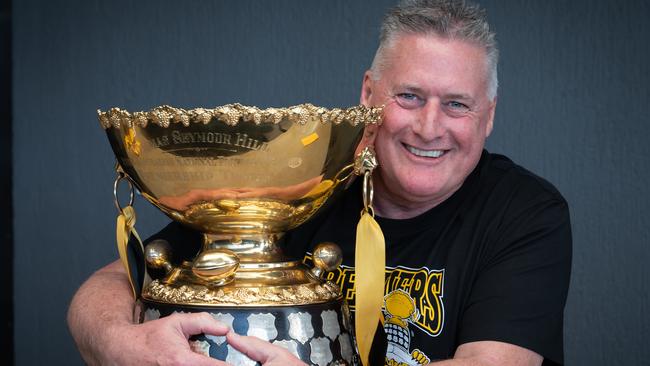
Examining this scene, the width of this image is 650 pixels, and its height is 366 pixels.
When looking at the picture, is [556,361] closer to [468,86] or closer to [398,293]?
[398,293]

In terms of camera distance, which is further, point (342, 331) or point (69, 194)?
point (69, 194)

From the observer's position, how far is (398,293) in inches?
58.0

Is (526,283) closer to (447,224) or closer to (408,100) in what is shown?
(447,224)

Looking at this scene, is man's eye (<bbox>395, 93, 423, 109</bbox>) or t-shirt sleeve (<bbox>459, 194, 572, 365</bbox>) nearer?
t-shirt sleeve (<bbox>459, 194, 572, 365</bbox>)

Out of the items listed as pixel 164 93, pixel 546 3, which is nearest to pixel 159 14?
pixel 164 93

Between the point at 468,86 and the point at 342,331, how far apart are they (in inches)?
20.2

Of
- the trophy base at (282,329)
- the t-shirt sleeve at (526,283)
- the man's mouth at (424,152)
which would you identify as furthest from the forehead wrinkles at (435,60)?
the trophy base at (282,329)

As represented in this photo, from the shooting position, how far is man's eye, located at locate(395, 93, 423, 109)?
146 centimetres

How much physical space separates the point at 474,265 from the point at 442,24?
40cm

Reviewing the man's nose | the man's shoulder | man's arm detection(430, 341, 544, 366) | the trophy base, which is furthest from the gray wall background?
the trophy base

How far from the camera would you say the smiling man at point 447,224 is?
134 centimetres

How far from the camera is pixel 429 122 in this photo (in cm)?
144

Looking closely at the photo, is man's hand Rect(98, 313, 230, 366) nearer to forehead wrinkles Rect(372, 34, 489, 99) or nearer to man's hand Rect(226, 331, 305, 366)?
man's hand Rect(226, 331, 305, 366)

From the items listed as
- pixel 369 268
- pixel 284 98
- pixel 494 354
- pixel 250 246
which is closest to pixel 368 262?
pixel 369 268
